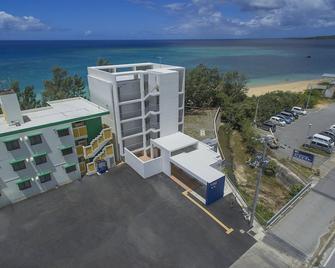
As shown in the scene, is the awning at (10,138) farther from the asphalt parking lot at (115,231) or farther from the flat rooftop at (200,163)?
the flat rooftop at (200,163)

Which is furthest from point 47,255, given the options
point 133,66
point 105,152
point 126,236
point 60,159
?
point 133,66

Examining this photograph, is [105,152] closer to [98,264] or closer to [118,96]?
[118,96]

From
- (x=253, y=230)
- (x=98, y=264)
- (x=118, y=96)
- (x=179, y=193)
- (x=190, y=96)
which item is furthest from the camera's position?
(x=190, y=96)

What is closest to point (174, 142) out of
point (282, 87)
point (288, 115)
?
point (288, 115)

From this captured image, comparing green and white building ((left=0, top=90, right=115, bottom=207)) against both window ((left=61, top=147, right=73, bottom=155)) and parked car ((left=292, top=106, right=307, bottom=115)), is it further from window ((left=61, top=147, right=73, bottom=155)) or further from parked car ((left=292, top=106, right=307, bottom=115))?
parked car ((left=292, top=106, right=307, bottom=115))

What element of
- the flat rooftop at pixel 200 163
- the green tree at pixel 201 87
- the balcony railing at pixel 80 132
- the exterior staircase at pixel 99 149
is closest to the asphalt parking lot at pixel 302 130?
the flat rooftop at pixel 200 163

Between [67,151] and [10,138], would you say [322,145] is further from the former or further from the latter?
[10,138]

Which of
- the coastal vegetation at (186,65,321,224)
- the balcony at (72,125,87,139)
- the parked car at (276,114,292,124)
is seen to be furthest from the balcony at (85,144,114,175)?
the parked car at (276,114,292,124)
